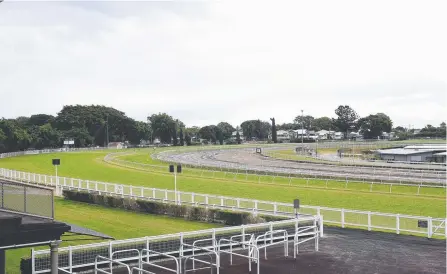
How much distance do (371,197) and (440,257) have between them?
15.8 metres

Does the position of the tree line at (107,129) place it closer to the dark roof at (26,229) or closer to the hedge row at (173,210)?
the hedge row at (173,210)

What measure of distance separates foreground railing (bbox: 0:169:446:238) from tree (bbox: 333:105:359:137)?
152 metres

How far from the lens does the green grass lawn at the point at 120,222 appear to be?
22.7 m

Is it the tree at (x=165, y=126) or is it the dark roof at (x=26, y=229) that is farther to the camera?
the tree at (x=165, y=126)

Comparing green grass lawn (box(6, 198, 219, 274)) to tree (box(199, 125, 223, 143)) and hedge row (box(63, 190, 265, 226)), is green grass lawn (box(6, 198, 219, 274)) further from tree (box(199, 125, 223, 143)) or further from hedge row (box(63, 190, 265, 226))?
tree (box(199, 125, 223, 143))

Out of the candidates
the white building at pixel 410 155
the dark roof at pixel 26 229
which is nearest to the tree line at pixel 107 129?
the white building at pixel 410 155

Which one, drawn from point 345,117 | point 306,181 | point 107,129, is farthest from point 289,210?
point 345,117

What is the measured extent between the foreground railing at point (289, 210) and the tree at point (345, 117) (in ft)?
500

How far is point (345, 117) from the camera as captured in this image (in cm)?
18188

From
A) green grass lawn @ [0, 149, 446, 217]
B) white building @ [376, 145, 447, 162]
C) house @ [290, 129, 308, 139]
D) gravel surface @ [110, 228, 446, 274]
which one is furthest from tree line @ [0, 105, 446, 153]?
gravel surface @ [110, 228, 446, 274]

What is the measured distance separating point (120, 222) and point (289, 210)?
793 centimetres

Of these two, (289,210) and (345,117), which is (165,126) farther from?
(289,210)

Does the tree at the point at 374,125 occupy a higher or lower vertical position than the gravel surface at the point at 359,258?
higher

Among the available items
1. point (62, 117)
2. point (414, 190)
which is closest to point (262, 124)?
point (62, 117)
